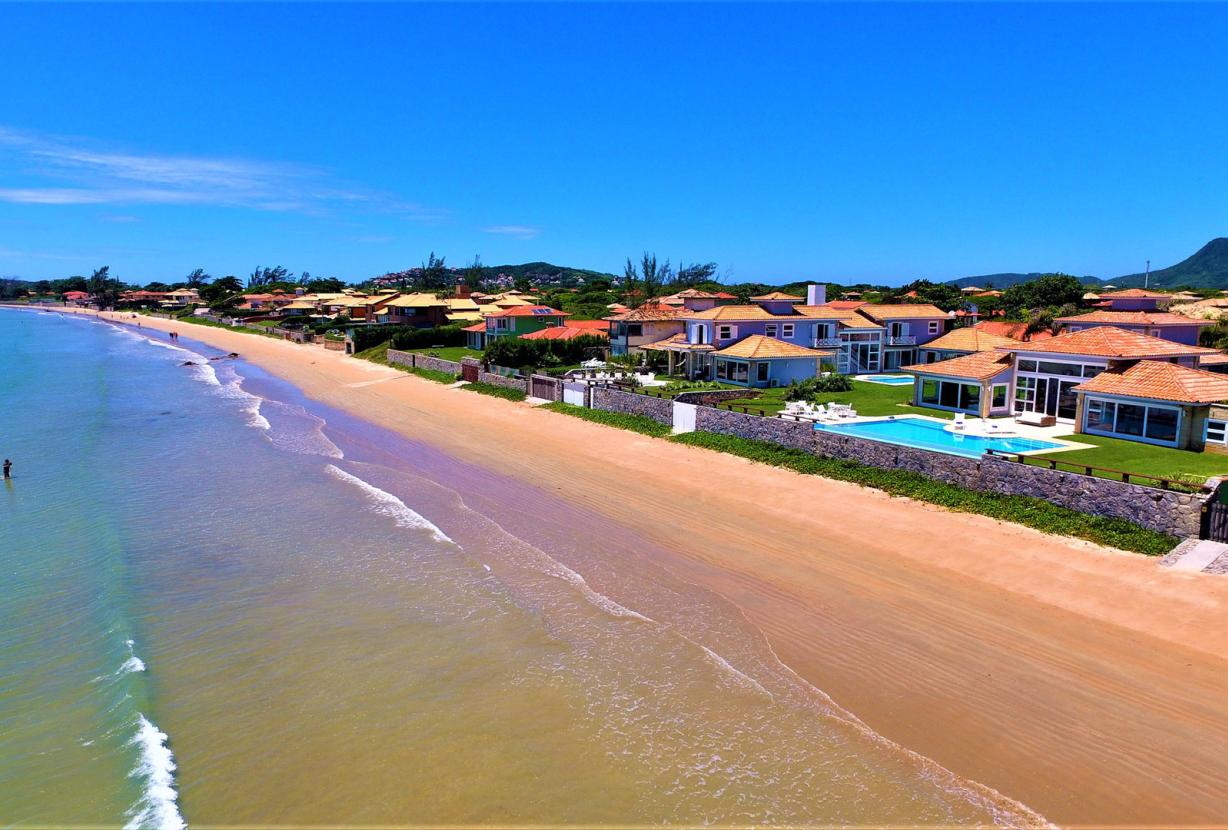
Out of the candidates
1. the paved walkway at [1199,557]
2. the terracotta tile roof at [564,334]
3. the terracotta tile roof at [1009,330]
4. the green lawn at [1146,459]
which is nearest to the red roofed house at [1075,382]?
the green lawn at [1146,459]

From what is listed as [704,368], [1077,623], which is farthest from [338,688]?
[704,368]

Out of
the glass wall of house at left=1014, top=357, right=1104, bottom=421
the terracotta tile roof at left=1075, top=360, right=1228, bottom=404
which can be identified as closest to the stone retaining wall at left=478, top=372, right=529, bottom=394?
the glass wall of house at left=1014, top=357, right=1104, bottom=421

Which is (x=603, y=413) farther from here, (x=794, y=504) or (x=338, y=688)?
(x=338, y=688)

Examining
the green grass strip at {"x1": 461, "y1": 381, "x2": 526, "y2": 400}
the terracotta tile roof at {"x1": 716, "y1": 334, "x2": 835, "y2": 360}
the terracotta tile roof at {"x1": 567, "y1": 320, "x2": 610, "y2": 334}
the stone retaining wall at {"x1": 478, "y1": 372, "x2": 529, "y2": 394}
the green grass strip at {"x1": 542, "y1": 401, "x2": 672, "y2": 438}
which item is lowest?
the green grass strip at {"x1": 542, "y1": 401, "x2": 672, "y2": 438}

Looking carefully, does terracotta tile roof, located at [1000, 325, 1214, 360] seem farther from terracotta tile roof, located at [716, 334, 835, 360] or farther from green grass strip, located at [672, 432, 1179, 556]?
green grass strip, located at [672, 432, 1179, 556]

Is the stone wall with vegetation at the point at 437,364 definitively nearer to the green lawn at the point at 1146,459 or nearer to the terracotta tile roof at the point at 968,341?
the terracotta tile roof at the point at 968,341

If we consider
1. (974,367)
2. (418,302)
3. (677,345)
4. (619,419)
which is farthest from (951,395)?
(418,302)
